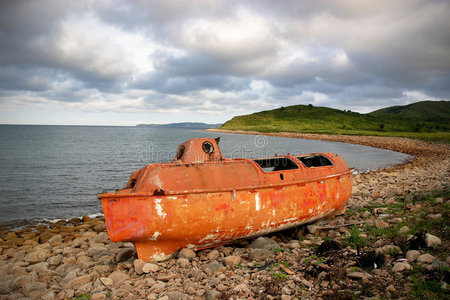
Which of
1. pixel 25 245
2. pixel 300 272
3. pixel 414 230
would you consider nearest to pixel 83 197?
pixel 25 245

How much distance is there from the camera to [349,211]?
29.3ft

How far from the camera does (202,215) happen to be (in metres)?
5.89

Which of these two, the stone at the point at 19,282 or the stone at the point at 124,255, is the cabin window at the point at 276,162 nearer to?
the stone at the point at 124,255

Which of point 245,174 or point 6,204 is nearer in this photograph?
point 245,174

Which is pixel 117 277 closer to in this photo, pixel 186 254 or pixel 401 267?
pixel 186 254

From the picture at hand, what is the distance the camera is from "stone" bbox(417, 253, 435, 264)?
4266mm

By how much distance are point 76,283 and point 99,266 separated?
0.71 m

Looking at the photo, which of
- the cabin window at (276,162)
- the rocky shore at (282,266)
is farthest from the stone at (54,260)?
the cabin window at (276,162)

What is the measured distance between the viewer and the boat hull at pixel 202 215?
5473mm

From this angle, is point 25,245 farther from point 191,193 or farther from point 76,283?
point 191,193

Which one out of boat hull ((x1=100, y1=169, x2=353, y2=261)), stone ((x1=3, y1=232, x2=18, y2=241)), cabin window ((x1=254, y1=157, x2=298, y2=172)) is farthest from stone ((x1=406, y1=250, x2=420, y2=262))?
stone ((x1=3, y1=232, x2=18, y2=241))

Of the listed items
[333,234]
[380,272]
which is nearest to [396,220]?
[333,234]

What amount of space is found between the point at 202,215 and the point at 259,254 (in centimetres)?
156

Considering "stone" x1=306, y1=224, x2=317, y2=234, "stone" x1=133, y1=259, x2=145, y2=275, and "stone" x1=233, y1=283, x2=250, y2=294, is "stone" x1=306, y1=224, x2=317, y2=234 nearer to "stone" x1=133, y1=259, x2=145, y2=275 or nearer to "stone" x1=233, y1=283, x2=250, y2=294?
"stone" x1=233, y1=283, x2=250, y2=294
